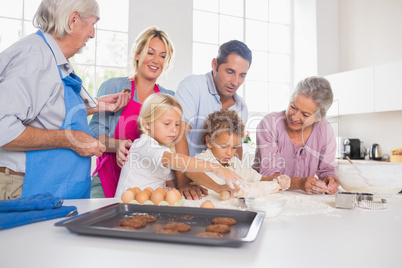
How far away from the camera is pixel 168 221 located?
87cm

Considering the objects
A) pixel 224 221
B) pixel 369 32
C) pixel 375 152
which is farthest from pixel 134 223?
pixel 369 32

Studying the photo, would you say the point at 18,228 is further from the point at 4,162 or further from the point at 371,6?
the point at 371,6

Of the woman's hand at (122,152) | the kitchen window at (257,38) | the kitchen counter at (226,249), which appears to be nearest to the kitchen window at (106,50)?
the kitchen window at (257,38)

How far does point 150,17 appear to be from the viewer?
15.0 feet

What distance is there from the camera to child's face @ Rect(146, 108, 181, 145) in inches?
64.7

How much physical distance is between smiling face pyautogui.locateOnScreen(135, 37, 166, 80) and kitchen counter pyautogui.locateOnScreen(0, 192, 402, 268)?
4.13 ft

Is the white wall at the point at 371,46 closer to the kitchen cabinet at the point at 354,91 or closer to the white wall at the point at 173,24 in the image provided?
the kitchen cabinet at the point at 354,91

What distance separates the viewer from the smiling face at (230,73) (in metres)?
1.79

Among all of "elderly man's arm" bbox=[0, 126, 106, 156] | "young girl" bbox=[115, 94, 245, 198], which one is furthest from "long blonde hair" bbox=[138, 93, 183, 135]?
"elderly man's arm" bbox=[0, 126, 106, 156]

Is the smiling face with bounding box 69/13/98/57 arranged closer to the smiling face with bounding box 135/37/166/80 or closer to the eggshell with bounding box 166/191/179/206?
the smiling face with bounding box 135/37/166/80

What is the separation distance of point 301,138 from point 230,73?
0.57 meters

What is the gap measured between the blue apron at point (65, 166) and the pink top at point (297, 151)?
95 cm

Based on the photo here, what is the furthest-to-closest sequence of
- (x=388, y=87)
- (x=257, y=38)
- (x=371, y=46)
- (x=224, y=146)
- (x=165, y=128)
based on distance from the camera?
(x=257, y=38) → (x=371, y=46) → (x=388, y=87) → (x=224, y=146) → (x=165, y=128)

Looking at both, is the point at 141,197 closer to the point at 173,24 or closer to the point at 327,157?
the point at 327,157
